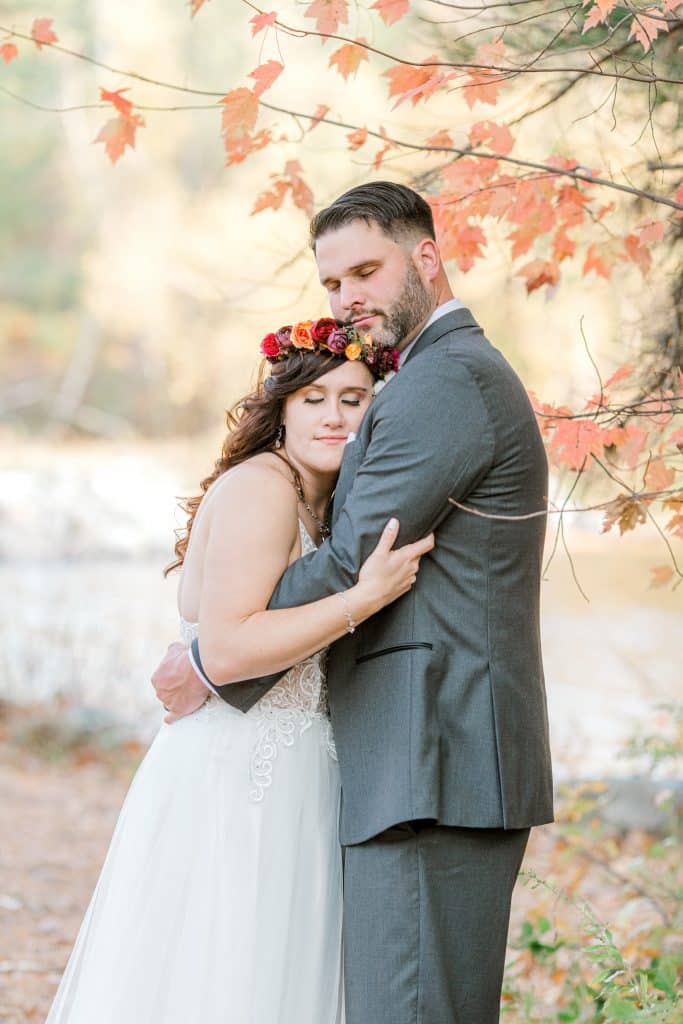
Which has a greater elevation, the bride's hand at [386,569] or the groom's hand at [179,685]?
the bride's hand at [386,569]

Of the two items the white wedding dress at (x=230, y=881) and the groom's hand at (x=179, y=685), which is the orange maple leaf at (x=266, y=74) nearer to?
the white wedding dress at (x=230, y=881)

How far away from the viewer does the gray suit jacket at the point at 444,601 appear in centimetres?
254

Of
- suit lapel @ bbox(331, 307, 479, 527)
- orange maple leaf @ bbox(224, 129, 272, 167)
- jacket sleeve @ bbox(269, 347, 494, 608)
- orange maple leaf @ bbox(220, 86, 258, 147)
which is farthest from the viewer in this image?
orange maple leaf @ bbox(224, 129, 272, 167)

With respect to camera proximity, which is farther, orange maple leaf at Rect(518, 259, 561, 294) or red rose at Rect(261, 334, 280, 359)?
orange maple leaf at Rect(518, 259, 561, 294)

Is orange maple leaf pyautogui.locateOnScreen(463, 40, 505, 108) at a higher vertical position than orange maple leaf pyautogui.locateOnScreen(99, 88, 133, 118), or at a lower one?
lower

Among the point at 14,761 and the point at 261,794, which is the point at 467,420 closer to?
the point at 261,794

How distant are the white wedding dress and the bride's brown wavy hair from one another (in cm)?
26

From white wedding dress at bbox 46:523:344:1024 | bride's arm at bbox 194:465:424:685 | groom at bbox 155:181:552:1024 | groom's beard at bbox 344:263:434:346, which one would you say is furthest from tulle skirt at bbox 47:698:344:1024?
groom's beard at bbox 344:263:434:346

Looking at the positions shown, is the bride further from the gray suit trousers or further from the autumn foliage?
the autumn foliage

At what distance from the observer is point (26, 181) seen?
2734cm

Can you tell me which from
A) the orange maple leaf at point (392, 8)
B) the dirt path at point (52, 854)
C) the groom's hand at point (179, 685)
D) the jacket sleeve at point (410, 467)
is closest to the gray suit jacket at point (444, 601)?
the jacket sleeve at point (410, 467)

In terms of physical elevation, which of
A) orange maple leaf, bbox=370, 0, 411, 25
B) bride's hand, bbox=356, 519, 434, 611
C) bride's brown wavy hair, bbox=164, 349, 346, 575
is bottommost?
bride's hand, bbox=356, 519, 434, 611

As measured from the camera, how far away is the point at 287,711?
290 cm

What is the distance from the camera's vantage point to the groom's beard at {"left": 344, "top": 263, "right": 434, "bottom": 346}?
2939 millimetres
